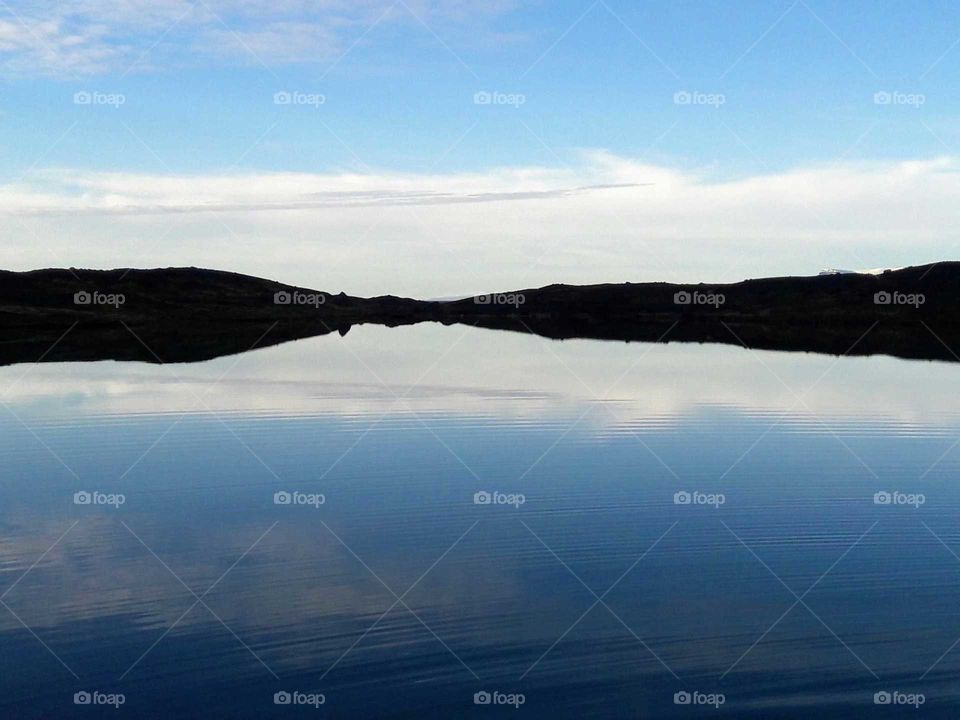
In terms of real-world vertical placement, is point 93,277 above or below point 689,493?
above

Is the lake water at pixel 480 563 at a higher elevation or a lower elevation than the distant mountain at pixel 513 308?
lower

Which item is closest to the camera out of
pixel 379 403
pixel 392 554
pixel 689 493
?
pixel 392 554

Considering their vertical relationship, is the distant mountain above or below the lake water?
above

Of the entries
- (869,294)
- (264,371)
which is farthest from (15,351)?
(869,294)

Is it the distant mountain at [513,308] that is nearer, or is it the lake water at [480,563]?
the lake water at [480,563]

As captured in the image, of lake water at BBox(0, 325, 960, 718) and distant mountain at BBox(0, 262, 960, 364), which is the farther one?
distant mountain at BBox(0, 262, 960, 364)

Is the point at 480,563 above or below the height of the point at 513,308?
below

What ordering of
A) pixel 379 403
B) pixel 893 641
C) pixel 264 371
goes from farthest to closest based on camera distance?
1. pixel 264 371
2. pixel 379 403
3. pixel 893 641

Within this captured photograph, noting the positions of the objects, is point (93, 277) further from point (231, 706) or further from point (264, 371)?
point (231, 706)
